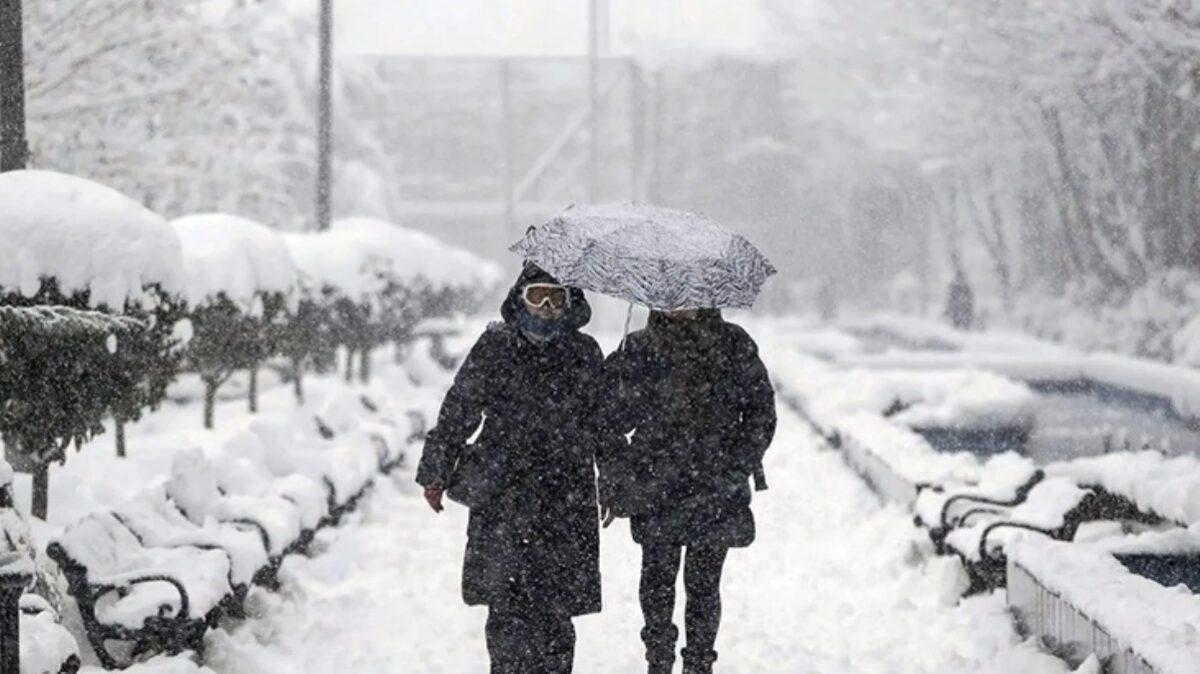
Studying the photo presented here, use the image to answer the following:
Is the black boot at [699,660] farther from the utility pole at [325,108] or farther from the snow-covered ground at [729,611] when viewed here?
the utility pole at [325,108]

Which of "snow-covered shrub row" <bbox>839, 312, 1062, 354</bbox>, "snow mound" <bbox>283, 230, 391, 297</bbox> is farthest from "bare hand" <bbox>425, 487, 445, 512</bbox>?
"snow-covered shrub row" <bbox>839, 312, 1062, 354</bbox>

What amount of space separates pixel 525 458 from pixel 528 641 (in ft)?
2.24

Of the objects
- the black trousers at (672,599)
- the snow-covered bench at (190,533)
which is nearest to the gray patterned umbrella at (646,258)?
the black trousers at (672,599)

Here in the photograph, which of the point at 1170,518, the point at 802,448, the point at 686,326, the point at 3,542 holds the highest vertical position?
the point at 686,326

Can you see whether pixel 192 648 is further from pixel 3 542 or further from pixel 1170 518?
pixel 1170 518

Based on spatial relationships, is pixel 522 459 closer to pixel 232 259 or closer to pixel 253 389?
pixel 232 259

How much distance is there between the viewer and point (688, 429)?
21.2ft

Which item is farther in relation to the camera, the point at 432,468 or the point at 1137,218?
the point at 1137,218

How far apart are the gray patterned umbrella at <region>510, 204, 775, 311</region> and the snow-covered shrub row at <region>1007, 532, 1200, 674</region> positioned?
177 centimetres

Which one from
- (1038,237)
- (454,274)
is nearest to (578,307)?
(454,274)

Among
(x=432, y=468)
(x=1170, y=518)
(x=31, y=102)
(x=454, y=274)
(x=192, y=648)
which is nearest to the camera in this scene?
(x=432, y=468)

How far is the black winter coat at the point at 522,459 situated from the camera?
238 inches

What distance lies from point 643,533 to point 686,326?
799 mm

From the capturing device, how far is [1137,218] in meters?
31.6
